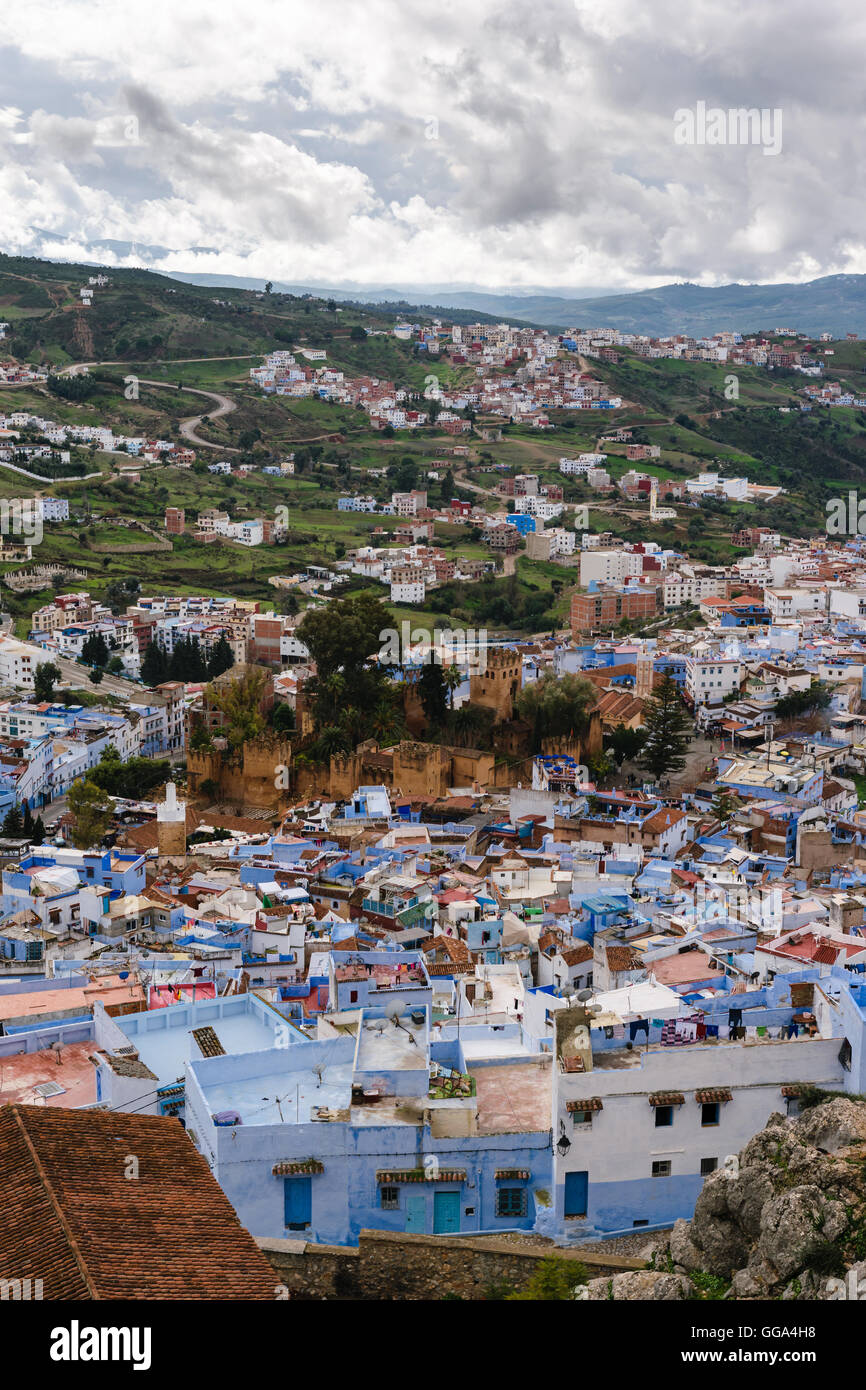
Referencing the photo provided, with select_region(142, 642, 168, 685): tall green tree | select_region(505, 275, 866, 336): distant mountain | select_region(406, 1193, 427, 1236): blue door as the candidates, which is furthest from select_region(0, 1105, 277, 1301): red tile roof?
select_region(505, 275, 866, 336): distant mountain

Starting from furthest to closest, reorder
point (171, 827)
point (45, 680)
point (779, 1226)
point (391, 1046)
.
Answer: point (45, 680) → point (171, 827) → point (391, 1046) → point (779, 1226)

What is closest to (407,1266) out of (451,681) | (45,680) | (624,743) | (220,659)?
(451,681)

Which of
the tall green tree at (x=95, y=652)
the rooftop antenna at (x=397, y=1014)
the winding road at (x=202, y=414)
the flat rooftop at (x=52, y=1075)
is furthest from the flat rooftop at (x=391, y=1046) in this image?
the winding road at (x=202, y=414)

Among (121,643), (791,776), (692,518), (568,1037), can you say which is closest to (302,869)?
(568,1037)

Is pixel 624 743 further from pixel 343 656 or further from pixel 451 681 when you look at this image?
pixel 343 656

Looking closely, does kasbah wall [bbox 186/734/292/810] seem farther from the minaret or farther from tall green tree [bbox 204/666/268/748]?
the minaret

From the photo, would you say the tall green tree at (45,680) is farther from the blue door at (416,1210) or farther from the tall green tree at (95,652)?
the blue door at (416,1210)

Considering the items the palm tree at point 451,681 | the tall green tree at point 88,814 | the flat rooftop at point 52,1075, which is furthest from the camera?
the palm tree at point 451,681
